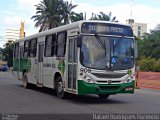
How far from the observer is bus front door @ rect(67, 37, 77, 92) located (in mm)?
14906

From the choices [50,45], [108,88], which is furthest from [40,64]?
[108,88]

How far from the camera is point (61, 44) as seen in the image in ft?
54.4

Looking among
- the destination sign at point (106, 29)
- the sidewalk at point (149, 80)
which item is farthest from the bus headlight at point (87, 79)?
the sidewalk at point (149, 80)

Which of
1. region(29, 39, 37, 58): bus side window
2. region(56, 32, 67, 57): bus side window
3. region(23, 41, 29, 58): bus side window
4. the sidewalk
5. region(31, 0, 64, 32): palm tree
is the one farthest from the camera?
region(31, 0, 64, 32): palm tree

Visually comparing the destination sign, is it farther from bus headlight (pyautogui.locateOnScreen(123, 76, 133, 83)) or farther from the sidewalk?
the sidewalk

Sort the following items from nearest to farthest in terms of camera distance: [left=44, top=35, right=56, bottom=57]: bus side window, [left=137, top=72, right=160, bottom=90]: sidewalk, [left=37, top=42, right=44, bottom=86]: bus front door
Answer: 1. [left=44, top=35, right=56, bottom=57]: bus side window
2. [left=37, top=42, right=44, bottom=86]: bus front door
3. [left=137, top=72, right=160, bottom=90]: sidewalk

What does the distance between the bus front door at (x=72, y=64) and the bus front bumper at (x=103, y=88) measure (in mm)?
512

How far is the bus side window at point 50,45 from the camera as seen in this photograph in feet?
58.2

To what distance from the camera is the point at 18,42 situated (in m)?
25.0

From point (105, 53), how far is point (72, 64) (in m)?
1.44

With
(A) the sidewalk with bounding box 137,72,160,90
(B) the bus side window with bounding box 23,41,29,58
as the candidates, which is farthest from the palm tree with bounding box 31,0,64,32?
(B) the bus side window with bounding box 23,41,29,58

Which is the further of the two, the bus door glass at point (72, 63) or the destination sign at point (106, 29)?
Result: the bus door glass at point (72, 63)

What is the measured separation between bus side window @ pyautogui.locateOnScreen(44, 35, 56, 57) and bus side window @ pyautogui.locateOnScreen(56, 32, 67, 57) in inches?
25.3

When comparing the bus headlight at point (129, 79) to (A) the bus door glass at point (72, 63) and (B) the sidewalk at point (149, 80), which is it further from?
(B) the sidewalk at point (149, 80)
